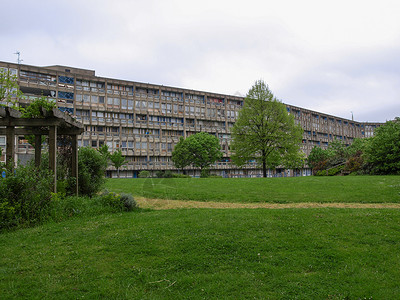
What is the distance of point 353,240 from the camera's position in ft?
23.8

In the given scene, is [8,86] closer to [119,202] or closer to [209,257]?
[119,202]

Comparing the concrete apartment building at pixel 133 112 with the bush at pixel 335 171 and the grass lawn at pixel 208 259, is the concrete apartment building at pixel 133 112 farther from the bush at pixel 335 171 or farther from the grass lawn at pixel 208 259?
the grass lawn at pixel 208 259

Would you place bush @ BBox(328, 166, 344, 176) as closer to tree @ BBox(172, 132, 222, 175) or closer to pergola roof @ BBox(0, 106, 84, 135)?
tree @ BBox(172, 132, 222, 175)

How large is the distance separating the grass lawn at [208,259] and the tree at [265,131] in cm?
2730

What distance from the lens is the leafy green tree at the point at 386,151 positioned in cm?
3061

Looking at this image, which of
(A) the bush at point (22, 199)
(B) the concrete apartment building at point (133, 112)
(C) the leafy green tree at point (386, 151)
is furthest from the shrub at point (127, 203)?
(B) the concrete apartment building at point (133, 112)

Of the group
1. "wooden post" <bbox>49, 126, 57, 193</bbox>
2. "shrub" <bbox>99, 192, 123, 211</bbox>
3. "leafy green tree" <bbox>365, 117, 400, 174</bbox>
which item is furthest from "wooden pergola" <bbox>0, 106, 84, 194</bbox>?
"leafy green tree" <bbox>365, 117, 400, 174</bbox>

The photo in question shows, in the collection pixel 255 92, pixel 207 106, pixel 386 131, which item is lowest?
pixel 386 131

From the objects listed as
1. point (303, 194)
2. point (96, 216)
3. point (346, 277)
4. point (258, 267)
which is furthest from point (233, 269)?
point (303, 194)

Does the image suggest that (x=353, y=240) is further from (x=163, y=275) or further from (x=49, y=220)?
(x=49, y=220)

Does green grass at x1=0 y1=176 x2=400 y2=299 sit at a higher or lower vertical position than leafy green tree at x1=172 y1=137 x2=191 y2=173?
lower

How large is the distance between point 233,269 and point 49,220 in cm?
658

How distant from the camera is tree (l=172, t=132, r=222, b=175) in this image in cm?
5466

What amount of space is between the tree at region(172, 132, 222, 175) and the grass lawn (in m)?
45.1
